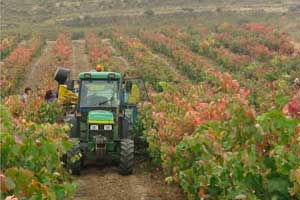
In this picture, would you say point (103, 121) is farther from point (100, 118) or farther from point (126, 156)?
point (126, 156)

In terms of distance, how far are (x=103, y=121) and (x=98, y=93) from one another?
67 centimetres

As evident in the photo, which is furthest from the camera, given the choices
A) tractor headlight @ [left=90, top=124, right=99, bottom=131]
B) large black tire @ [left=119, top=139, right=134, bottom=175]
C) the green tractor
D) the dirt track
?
tractor headlight @ [left=90, top=124, right=99, bottom=131]

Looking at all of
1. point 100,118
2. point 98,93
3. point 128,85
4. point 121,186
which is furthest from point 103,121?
point 121,186

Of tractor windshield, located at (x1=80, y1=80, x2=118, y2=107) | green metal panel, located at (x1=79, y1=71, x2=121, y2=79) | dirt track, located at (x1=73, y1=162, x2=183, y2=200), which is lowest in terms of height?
dirt track, located at (x1=73, y1=162, x2=183, y2=200)

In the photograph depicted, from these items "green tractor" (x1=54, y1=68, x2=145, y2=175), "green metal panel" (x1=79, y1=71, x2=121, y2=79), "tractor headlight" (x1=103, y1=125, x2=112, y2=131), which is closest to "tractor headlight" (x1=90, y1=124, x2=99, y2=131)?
"green tractor" (x1=54, y1=68, x2=145, y2=175)

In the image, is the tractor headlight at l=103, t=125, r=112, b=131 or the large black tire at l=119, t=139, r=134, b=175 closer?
the large black tire at l=119, t=139, r=134, b=175

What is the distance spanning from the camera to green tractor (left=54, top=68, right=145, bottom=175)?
36.8 feet

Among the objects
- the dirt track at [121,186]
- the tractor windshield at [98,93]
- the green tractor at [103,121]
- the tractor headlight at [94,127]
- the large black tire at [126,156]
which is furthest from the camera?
the tractor windshield at [98,93]

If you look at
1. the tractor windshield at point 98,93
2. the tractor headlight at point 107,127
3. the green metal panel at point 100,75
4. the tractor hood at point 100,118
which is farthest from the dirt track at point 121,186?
the green metal panel at point 100,75

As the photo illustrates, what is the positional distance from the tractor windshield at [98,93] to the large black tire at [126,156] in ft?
3.00

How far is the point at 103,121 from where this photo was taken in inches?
446

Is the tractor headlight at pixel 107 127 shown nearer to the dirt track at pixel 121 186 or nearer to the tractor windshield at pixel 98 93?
the tractor windshield at pixel 98 93

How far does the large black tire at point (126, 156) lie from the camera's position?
36.1 feet

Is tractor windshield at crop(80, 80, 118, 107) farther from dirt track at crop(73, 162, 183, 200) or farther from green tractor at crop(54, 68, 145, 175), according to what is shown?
dirt track at crop(73, 162, 183, 200)
